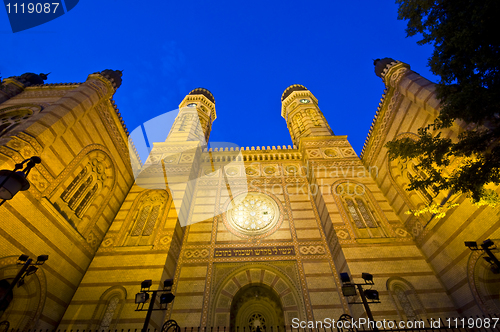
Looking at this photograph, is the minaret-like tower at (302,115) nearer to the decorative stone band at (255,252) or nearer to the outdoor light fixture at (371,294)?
the decorative stone band at (255,252)

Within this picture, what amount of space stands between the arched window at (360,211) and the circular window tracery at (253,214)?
3.01 metres

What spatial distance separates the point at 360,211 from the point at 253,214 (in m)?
4.58

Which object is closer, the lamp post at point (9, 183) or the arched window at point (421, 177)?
the lamp post at point (9, 183)

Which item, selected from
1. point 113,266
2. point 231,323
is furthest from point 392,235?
point 113,266

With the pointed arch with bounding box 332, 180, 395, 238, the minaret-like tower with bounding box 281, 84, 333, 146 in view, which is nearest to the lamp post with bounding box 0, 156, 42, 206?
the pointed arch with bounding box 332, 180, 395, 238

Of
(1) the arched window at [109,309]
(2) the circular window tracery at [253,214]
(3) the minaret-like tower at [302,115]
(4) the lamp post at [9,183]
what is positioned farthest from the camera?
(3) the minaret-like tower at [302,115]

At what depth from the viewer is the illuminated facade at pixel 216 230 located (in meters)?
6.46

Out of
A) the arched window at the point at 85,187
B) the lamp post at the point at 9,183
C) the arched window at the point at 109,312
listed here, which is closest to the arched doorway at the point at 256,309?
the arched window at the point at 109,312

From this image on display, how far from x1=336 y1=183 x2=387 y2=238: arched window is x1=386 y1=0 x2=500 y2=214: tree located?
3.82 metres

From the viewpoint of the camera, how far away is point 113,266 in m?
7.77

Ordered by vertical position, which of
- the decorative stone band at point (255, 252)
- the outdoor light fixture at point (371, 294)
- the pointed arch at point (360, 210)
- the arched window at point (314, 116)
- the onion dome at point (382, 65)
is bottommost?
the outdoor light fixture at point (371, 294)

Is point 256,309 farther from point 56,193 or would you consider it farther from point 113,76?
point 113,76

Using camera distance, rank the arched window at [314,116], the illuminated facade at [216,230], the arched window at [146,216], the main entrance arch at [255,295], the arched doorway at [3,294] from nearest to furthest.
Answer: the arched doorway at [3,294] < the illuminated facade at [216,230] < the main entrance arch at [255,295] < the arched window at [146,216] < the arched window at [314,116]

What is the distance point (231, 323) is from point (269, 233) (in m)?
3.34
